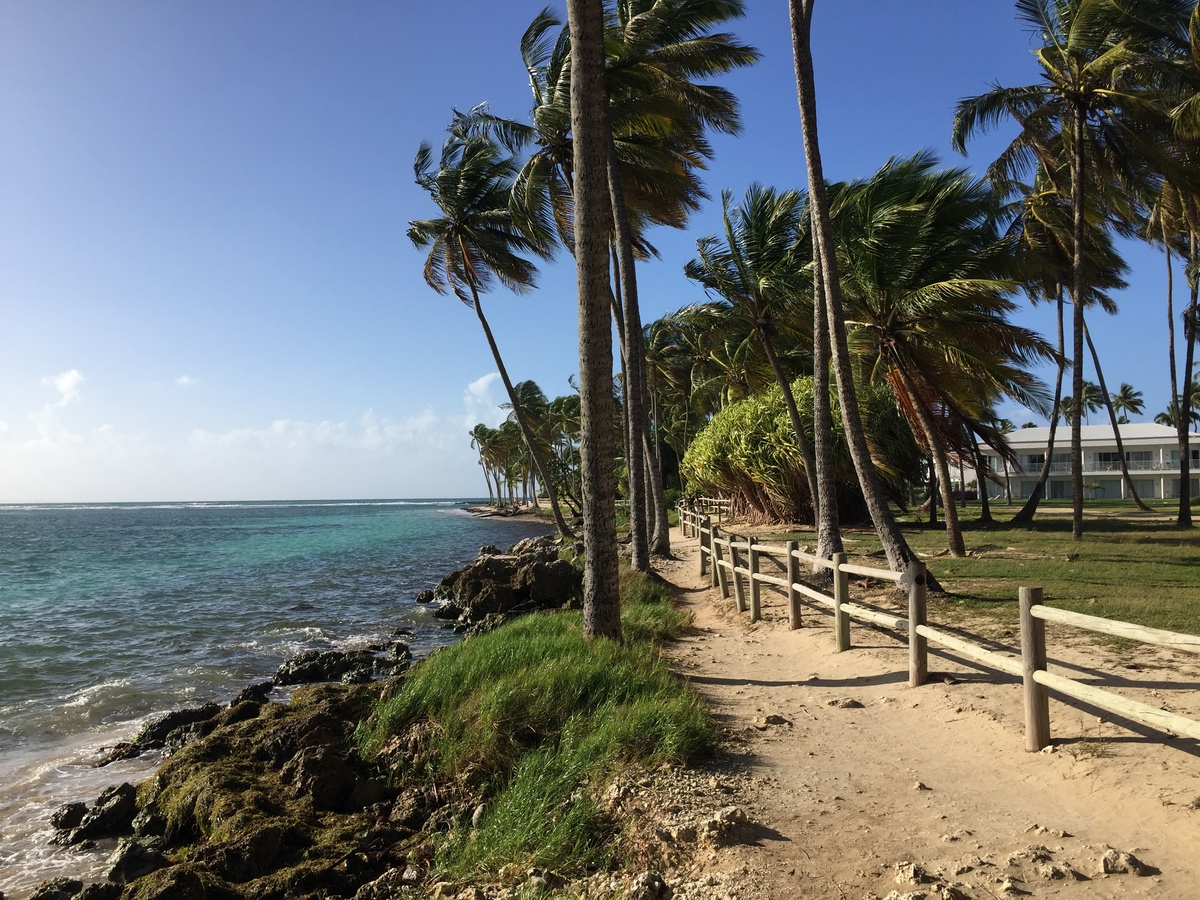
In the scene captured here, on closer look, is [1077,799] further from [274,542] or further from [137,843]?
[274,542]

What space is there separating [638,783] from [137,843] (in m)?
3.68

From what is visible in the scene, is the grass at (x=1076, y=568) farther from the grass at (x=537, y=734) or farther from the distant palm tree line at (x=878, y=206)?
the grass at (x=537, y=734)

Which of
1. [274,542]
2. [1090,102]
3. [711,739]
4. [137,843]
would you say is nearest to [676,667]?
[711,739]

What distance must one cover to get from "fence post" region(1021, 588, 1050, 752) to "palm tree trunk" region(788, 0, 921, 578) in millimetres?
5374

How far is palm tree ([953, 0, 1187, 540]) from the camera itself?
15812 millimetres

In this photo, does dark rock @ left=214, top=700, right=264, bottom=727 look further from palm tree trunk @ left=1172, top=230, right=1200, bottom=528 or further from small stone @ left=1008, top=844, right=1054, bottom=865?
palm tree trunk @ left=1172, top=230, right=1200, bottom=528

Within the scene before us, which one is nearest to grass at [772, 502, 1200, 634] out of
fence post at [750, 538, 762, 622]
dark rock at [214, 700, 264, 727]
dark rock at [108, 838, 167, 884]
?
fence post at [750, 538, 762, 622]

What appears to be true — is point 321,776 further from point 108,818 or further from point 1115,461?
point 1115,461

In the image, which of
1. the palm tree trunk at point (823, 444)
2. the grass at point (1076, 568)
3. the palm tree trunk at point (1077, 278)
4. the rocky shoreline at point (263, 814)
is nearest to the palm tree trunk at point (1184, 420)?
the grass at point (1076, 568)

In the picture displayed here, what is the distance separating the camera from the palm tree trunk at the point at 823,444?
39.3 feet

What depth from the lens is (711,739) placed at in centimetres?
559

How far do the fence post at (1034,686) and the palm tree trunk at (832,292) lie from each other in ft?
17.6

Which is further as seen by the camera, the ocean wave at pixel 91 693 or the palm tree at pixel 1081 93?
the palm tree at pixel 1081 93

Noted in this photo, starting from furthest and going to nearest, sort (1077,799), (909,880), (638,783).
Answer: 1. (638,783)
2. (1077,799)
3. (909,880)
